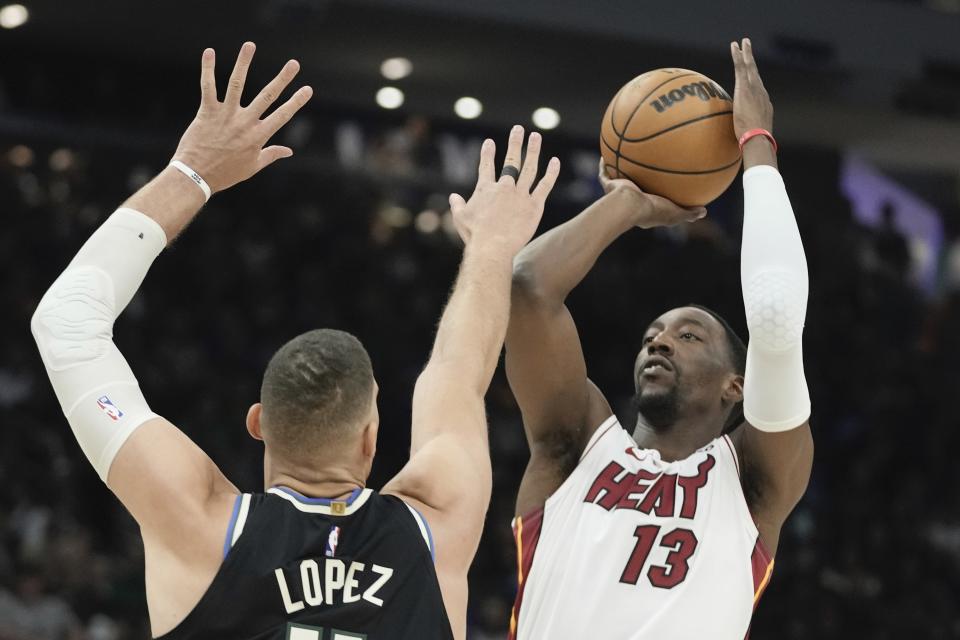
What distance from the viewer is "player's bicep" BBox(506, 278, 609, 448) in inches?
152

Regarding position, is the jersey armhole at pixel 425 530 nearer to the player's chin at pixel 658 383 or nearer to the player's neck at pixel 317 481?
the player's neck at pixel 317 481

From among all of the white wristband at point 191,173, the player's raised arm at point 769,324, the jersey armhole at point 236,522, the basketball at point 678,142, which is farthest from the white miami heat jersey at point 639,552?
the white wristband at point 191,173

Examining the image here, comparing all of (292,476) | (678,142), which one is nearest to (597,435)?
(678,142)

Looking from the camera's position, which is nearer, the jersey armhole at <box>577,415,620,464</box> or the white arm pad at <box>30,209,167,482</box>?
the white arm pad at <box>30,209,167,482</box>

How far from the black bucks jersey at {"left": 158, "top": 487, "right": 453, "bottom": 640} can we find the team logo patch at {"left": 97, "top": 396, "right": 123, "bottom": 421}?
282mm

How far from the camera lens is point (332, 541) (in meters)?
2.62

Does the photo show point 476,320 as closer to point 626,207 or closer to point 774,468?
point 626,207

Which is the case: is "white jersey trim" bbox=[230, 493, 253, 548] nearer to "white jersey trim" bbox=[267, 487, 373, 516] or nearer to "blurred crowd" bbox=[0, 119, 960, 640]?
"white jersey trim" bbox=[267, 487, 373, 516]

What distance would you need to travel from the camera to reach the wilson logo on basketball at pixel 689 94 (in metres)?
4.12

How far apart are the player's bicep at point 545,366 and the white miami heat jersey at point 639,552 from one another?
5.2 inches

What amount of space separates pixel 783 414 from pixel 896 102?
11.0 meters

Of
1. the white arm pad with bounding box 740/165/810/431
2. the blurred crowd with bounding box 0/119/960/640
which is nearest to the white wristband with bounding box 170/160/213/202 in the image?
the white arm pad with bounding box 740/165/810/431

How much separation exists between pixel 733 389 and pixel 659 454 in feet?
1.12

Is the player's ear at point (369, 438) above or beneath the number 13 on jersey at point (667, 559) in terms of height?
above
